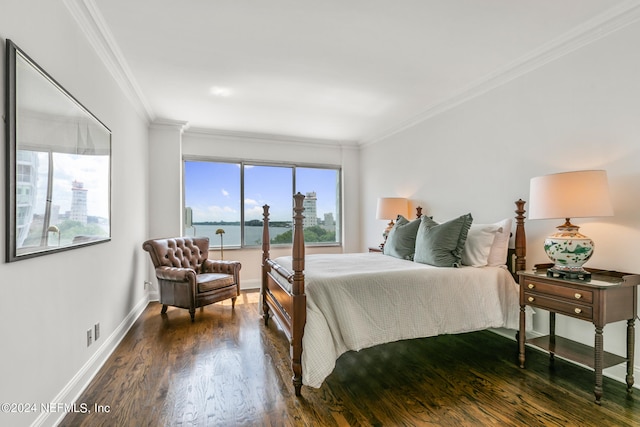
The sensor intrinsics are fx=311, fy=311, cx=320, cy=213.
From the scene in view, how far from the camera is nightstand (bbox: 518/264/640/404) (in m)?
1.96

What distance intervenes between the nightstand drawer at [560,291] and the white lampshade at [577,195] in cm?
50

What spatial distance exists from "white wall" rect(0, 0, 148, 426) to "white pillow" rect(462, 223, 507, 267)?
303cm

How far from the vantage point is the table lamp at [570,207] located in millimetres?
2051

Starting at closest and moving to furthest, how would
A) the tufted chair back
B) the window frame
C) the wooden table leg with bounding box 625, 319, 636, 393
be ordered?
1. the wooden table leg with bounding box 625, 319, 636, 393
2. the tufted chair back
3. the window frame

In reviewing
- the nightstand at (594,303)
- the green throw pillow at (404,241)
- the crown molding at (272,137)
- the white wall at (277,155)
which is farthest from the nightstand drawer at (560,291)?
the crown molding at (272,137)

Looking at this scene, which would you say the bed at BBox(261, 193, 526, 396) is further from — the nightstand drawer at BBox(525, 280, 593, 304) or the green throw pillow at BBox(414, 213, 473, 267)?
the nightstand drawer at BBox(525, 280, 593, 304)

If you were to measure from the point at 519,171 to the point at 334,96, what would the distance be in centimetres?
208

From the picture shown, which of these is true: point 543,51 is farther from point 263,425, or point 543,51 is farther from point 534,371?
point 263,425

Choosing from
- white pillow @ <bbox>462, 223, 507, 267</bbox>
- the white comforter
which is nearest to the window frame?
the white comforter

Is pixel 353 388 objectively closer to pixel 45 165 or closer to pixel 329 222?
pixel 45 165

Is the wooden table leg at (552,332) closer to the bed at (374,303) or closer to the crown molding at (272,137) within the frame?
the bed at (374,303)

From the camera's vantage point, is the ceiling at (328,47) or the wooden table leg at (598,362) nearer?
the wooden table leg at (598,362)

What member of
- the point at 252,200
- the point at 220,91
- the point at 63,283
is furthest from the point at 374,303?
the point at 252,200

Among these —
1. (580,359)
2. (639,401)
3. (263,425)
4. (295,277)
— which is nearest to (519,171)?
(580,359)
